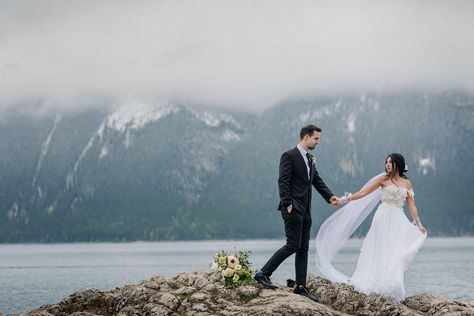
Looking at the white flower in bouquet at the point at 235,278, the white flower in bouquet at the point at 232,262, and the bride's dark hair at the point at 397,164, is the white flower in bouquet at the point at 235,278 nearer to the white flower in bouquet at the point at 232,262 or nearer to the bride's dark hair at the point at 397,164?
the white flower in bouquet at the point at 232,262

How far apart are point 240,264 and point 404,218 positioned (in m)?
4.30

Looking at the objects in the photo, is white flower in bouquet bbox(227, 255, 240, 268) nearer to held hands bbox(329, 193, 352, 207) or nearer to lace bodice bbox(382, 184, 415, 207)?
held hands bbox(329, 193, 352, 207)

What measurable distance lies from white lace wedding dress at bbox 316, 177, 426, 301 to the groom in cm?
159

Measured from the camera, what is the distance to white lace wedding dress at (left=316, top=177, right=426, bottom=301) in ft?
72.7

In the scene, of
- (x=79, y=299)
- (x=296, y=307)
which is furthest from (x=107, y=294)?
(x=296, y=307)

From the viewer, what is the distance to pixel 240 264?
22172 mm

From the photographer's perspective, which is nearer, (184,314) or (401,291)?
(184,314)

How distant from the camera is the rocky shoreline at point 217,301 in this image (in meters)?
20.6

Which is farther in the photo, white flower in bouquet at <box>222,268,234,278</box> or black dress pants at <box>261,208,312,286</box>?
white flower in bouquet at <box>222,268,234,278</box>

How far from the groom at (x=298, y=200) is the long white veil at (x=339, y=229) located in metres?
1.48

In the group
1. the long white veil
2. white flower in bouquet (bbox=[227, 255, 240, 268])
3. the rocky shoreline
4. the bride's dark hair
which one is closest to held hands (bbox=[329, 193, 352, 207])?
the long white veil

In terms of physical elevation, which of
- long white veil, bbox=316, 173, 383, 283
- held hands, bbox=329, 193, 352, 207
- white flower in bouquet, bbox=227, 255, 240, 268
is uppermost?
held hands, bbox=329, 193, 352, 207

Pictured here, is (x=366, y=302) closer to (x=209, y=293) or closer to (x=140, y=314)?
(x=209, y=293)

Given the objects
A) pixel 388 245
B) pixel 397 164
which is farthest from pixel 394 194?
pixel 388 245
